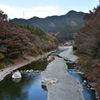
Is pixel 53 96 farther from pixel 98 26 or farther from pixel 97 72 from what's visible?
pixel 98 26

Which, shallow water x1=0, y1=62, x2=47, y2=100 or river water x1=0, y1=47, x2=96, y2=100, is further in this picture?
shallow water x1=0, y1=62, x2=47, y2=100

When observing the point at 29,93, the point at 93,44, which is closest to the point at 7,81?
the point at 29,93

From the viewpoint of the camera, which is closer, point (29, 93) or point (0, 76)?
point (29, 93)

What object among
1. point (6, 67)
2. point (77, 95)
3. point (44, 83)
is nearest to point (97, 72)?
point (77, 95)

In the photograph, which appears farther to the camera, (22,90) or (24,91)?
(22,90)

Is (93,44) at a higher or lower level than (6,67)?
higher

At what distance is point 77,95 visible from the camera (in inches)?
842

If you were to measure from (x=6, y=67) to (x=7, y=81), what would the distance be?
12334mm

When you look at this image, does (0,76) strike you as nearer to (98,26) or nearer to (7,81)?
(7,81)

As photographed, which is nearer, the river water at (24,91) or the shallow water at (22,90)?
the river water at (24,91)

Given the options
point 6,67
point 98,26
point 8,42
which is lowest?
point 6,67

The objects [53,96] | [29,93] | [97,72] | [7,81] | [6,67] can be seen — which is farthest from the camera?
[6,67]

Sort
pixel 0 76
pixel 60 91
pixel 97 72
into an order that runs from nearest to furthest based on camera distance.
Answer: pixel 97 72 → pixel 60 91 → pixel 0 76

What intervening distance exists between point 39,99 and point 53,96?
5.31 ft
